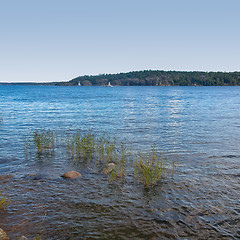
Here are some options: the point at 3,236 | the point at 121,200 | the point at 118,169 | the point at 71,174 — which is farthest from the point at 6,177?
the point at 121,200

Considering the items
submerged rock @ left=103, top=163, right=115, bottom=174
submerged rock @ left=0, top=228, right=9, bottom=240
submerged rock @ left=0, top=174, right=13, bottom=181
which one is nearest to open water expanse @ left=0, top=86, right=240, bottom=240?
submerged rock @ left=0, top=174, right=13, bottom=181

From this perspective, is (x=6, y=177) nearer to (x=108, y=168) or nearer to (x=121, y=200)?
(x=108, y=168)

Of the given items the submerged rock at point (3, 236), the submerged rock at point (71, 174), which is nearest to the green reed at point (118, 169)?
the submerged rock at point (71, 174)

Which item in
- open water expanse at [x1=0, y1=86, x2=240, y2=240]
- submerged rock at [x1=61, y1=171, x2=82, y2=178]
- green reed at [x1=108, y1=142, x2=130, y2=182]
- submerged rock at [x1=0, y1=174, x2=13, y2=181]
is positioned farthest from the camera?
submerged rock at [x1=61, y1=171, x2=82, y2=178]

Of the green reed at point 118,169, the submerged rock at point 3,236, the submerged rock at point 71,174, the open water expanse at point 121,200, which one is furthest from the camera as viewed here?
the submerged rock at point 71,174

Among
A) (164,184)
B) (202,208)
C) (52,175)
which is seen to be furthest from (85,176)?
(202,208)

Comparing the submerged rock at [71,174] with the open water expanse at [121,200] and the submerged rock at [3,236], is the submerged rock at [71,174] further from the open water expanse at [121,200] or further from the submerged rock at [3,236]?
the submerged rock at [3,236]

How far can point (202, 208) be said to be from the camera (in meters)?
9.01

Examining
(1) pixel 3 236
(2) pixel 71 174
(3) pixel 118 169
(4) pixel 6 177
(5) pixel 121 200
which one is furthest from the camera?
(3) pixel 118 169

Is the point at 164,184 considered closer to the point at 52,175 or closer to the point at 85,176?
the point at 85,176

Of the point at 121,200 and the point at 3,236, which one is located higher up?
the point at 3,236

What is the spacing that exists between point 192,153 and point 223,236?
29.6 feet

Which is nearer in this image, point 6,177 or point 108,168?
point 6,177

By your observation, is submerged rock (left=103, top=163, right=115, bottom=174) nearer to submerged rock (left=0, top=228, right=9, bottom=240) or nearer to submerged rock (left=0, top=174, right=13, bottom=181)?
submerged rock (left=0, top=174, right=13, bottom=181)
